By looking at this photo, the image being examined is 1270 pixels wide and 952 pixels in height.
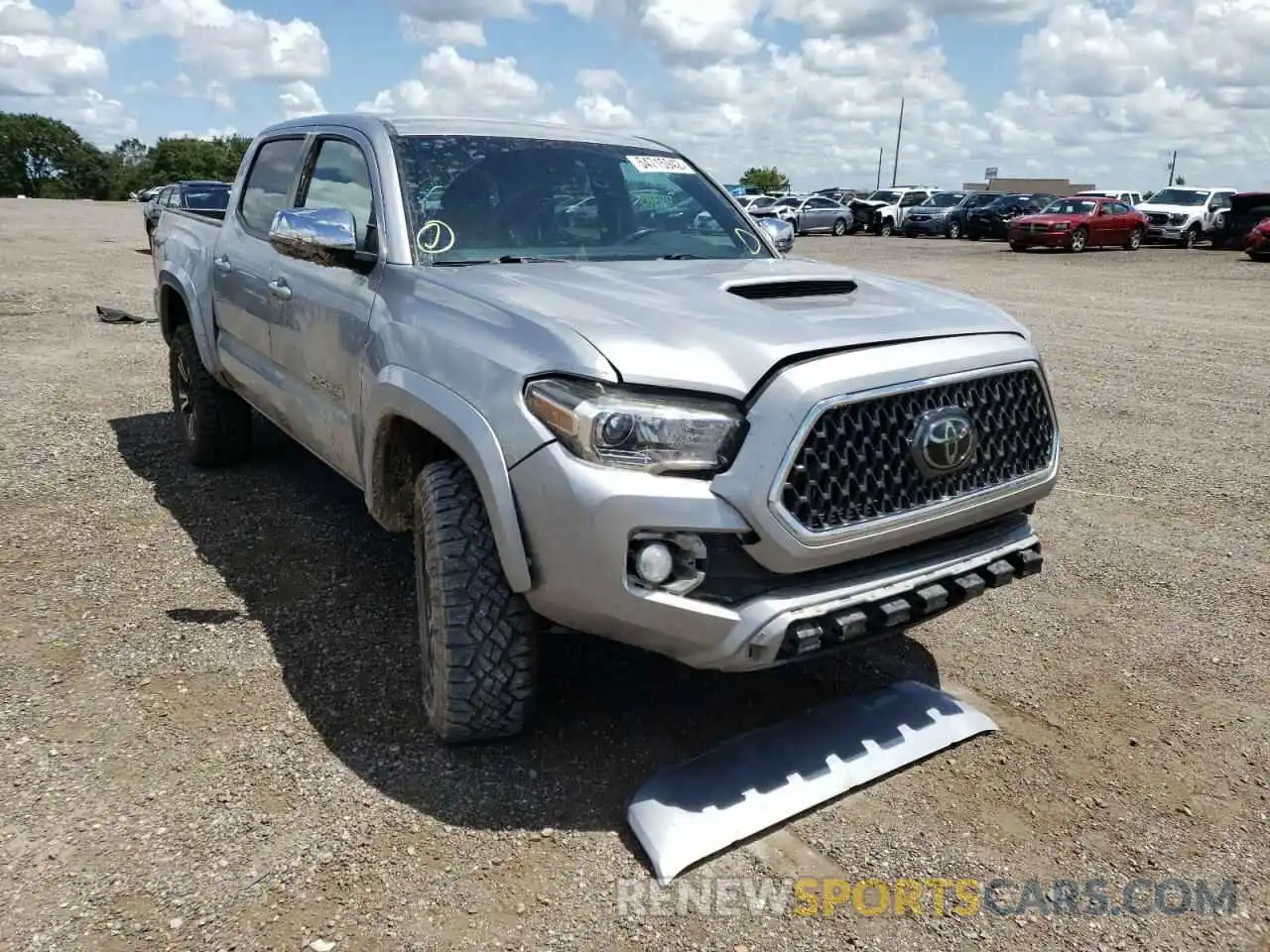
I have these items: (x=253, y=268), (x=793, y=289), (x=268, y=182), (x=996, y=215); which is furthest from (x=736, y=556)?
(x=996, y=215)

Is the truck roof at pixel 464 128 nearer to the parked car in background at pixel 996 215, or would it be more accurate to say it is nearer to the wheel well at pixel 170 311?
the wheel well at pixel 170 311

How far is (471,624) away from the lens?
115 inches

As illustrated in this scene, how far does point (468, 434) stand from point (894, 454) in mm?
1145

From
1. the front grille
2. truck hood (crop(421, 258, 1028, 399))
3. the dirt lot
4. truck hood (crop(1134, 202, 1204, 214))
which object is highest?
truck hood (crop(1134, 202, 1204, 214))

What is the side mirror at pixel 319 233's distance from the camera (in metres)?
3.46

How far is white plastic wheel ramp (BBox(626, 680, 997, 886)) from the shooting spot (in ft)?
9.15

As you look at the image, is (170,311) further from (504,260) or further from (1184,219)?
(1184,219)

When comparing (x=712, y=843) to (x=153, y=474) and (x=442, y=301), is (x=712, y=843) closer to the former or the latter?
(x=442, y=301)

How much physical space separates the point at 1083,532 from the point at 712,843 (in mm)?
3313

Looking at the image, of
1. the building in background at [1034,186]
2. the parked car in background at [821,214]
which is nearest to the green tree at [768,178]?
the building in background at [1034,186]

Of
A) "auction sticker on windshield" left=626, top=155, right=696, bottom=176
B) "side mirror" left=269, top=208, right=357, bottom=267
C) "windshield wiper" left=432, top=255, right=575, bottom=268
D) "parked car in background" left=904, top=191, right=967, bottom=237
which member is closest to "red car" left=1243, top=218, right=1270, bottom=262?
"parked car in background" left=904, top=191, right=967, bottom=237

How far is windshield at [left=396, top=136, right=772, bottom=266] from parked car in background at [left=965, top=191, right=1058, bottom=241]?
3287 centimetres

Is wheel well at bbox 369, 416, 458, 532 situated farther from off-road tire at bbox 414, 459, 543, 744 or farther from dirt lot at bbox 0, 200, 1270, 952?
dirt lot at bbox 0, 200, 1270, 952

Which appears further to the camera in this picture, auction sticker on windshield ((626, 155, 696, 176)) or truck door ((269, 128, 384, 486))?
auction sticker on windshield ((626, 155, 696, 176))
